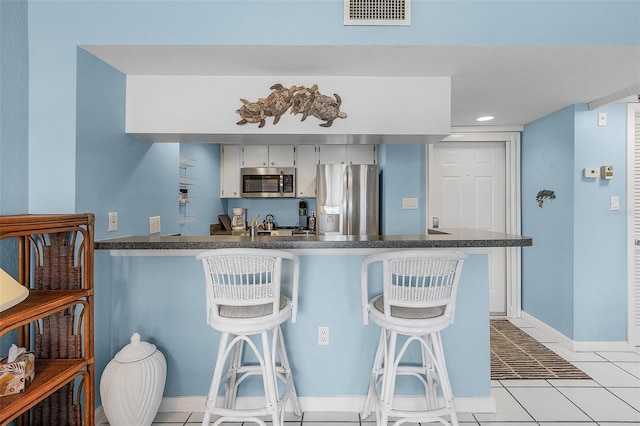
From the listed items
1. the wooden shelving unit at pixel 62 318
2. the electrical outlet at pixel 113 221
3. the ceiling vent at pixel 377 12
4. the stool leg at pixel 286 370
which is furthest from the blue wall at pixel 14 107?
the ceiling vent at pixel 377 12

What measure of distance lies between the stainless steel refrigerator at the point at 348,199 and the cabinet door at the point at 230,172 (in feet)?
3.89

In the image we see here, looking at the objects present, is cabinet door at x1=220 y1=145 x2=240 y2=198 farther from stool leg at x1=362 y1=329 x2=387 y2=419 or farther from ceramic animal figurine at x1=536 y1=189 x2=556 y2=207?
ceramic animal figurine at x1=536 y1=189 x2=556 y2=207

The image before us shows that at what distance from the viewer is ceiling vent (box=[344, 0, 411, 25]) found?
190cm

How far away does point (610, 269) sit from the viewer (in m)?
3.09

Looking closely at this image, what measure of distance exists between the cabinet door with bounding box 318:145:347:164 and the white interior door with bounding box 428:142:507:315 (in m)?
1.05

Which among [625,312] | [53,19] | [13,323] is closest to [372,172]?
[625,312]

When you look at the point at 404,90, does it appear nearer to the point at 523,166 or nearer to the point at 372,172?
the point at 372,172

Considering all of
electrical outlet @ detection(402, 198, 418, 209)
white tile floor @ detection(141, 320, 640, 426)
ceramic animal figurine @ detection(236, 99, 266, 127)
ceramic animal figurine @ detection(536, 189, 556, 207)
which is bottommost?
white tile floor @ detection(141, 320, 640, 426)

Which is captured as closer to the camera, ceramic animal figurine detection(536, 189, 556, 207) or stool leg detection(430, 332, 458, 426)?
stool leg detection(430, 332, 458, 426)

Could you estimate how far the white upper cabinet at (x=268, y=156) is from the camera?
14.7 ft

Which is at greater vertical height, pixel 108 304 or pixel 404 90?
pixel 404 90

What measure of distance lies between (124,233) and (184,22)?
1338 mm

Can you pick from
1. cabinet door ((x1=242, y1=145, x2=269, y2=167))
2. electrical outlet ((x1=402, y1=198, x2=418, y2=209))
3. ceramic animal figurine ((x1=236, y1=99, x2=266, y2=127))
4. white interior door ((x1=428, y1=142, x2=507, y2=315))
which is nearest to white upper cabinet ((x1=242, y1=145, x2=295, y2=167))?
cabinet door ((x1=242, y1=145, x2=269, y2=167))

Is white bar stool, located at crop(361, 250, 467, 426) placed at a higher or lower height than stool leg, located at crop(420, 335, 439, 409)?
higher
